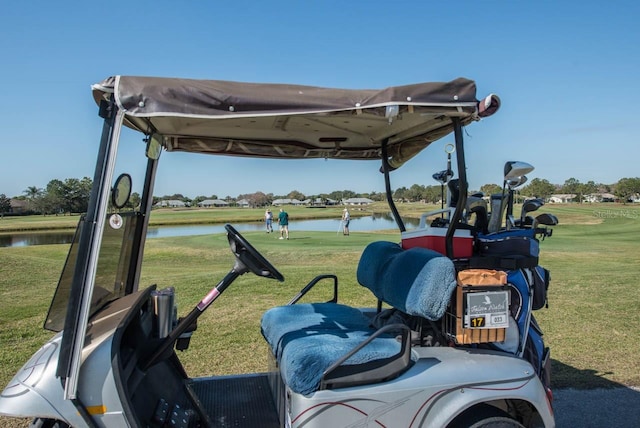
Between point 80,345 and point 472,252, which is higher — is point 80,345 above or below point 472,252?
below

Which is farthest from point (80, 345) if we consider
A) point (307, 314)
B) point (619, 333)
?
point (619, 333)

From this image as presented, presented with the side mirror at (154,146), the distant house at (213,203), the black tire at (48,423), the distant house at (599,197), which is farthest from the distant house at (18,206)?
the black tire at (48,423)

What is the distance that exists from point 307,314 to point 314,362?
1051 millimetres

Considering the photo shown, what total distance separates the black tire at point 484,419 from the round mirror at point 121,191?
6.83ft

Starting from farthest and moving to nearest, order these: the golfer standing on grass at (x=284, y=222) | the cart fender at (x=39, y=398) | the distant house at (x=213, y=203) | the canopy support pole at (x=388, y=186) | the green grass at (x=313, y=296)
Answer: the distant house at (x=213, y=203) → the golfer standing on grass at (x=284, y=222) → the green grass at (x=313, y=296) → the canopy support pole at (x=388, y=186) → the cart fender at (x=39, y=398)

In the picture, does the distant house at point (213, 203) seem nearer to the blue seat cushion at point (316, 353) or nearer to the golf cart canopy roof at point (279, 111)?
the golf cart canopy roof at point (279, 111)

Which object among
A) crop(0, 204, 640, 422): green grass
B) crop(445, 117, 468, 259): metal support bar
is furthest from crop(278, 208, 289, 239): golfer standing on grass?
crop(445, 117, 468, 259): metal support bar

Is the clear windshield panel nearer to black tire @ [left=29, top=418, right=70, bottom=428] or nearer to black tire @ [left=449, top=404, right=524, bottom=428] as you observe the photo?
black tire @ [left=29, top=418, right=70, bottom=428]

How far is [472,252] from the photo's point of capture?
9.36 ft

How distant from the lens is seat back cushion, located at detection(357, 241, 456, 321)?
98.0 inches

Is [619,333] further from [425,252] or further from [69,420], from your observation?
[69,420]

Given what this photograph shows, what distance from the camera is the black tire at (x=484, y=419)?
7.90 ft

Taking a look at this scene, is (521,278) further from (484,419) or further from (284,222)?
(284,222)

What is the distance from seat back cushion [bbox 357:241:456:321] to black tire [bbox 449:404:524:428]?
0.51 metres
